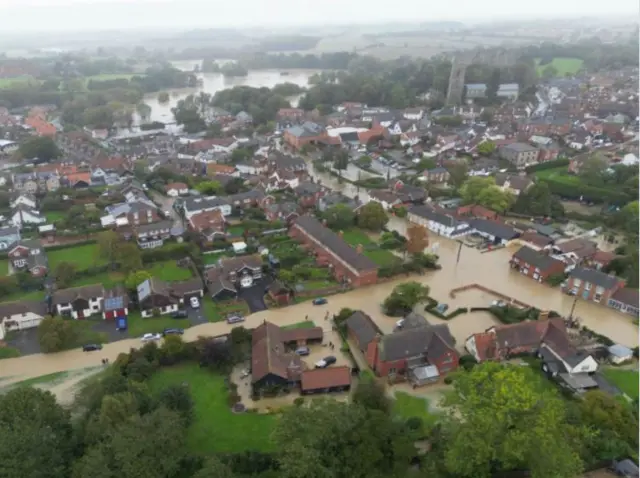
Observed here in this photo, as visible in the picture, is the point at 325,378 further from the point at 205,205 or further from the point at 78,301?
the point at 205,205

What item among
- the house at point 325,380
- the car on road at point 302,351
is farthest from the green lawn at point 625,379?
the car on road at point 302,351

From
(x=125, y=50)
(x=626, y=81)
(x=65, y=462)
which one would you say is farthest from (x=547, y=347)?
(x=125, y=50)

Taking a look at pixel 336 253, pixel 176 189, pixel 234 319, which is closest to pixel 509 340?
pixel 336 253

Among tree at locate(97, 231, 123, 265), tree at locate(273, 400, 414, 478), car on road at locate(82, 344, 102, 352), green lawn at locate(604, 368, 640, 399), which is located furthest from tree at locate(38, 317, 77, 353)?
green lawn at locate(604, 368, 640, 399)

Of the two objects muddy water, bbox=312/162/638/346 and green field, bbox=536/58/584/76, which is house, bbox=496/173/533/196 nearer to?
muddy water, bbox=312/162/638/346

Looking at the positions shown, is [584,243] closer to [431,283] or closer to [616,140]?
[431,283]

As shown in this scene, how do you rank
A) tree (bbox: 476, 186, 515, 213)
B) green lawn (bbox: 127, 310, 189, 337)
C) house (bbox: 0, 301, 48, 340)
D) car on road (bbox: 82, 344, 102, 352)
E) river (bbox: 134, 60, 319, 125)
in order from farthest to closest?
river (bbox: 134, 60, 319, 125)
tree (bbox: 476, 186, 515, 213)
green lawn (bbox: 127, 310, 189, 337)
house (bbox: 0, 301, 48, 340)
car on road (bbox: 82, 344, 102, 352)
